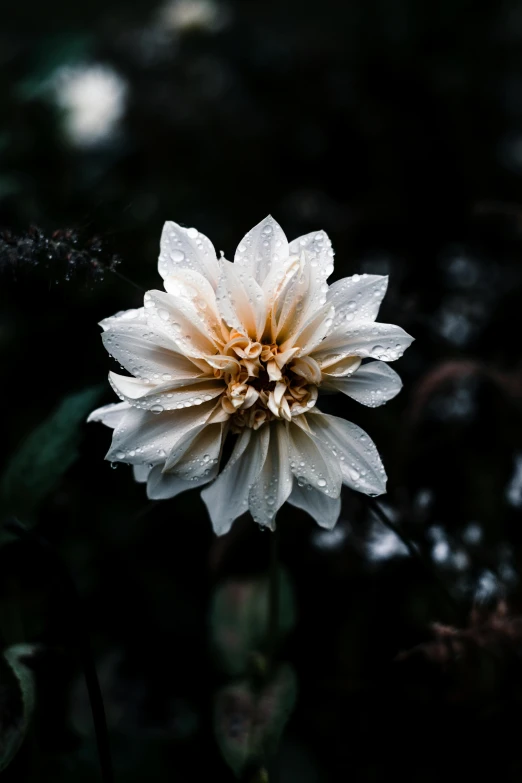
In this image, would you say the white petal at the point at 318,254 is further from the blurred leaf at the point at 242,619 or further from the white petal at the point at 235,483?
the blurred leaf at the point at 242,619

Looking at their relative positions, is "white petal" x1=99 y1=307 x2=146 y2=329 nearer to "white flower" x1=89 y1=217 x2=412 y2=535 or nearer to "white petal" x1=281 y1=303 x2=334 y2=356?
"white flower" x1=89 y1=217 x2=412 y2=535

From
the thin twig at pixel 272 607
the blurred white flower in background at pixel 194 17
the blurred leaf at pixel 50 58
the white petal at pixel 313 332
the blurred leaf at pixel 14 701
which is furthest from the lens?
the blurred white flower in background at pixel 194 17

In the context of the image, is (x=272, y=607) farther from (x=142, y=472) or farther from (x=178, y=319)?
(x=178, y=319)

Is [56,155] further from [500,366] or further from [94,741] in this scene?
[94,741]

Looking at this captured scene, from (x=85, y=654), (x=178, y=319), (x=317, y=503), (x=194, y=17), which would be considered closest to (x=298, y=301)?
(x=178, y=319)

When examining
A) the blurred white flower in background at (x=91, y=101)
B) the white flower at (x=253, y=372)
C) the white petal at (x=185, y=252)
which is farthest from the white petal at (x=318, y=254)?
the blurred white flower in background at (x=91, y=101)

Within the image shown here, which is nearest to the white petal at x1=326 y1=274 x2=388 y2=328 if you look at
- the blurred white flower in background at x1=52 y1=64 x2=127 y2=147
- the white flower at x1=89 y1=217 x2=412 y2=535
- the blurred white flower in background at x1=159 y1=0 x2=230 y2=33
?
the white flower at x1=89 y1=217 x2=412 y2=535
